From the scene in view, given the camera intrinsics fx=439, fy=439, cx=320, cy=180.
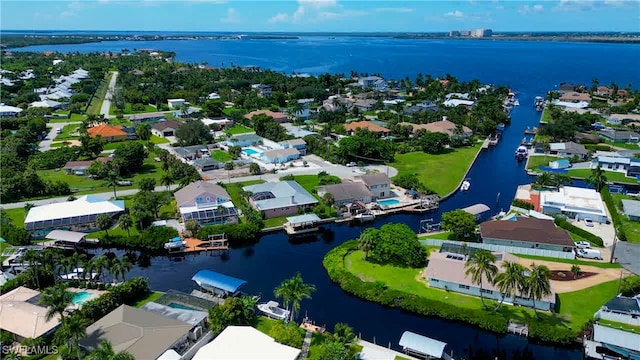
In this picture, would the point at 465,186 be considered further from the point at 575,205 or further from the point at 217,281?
the point at 217,281

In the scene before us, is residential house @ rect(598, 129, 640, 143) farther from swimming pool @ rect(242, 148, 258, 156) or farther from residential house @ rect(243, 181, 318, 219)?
swimming pool @ rect(242, 148, 258, 156)

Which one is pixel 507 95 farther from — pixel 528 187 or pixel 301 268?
pixel 301 268

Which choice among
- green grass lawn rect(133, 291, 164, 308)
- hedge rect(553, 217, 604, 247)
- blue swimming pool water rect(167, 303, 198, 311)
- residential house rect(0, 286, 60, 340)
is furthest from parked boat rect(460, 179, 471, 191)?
residential house rect(0, 286, 60, 340)

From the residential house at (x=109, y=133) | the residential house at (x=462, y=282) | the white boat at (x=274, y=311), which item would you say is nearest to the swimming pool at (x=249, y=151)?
the residential house at (x=109, y=133)

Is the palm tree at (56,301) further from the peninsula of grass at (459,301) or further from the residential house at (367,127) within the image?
the residential house at (367,127)

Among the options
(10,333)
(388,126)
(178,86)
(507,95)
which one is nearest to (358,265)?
(10,333)

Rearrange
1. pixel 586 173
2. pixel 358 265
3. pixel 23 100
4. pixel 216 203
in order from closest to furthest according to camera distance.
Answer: pixel 358 265 → pixel 216 203 → pixel 586 173 → pixel 23 100
